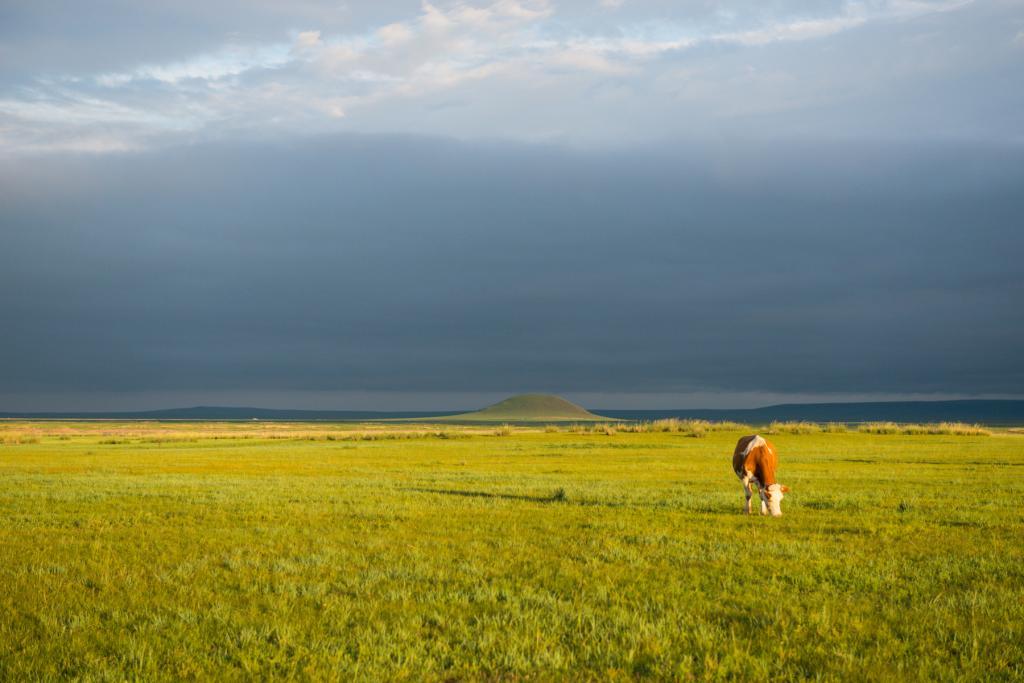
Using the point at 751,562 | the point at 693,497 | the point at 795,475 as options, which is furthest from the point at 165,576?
the point at 795,475

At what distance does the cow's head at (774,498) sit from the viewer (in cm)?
1894

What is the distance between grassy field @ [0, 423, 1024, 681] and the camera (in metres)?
8.12

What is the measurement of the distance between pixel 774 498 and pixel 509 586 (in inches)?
412

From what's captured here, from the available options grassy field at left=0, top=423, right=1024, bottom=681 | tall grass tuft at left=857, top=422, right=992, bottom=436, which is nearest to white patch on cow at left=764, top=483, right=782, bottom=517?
grassy field at left=0, top=423, right=1024, bottom=681

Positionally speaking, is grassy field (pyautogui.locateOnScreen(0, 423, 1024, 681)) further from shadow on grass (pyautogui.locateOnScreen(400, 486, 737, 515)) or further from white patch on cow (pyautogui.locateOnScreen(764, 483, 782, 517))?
white patch on cow (pyautogui.locateOnScreen(764, 483, 782, 517))

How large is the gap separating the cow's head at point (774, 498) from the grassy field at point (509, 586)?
0.32 meters

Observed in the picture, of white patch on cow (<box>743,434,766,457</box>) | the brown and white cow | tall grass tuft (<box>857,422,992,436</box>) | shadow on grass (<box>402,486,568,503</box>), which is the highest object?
white patch on cow (<box>743,434,766,457</box>)

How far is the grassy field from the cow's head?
32 cm

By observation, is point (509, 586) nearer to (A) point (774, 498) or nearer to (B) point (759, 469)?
(A) point (774, 498)

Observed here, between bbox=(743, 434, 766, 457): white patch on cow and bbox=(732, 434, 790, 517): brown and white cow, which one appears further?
bbox=(743, 434, 766, 457): white patch on cow

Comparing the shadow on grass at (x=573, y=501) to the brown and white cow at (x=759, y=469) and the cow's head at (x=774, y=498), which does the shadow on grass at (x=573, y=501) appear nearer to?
the brown and white cow at (x=759, y=469)

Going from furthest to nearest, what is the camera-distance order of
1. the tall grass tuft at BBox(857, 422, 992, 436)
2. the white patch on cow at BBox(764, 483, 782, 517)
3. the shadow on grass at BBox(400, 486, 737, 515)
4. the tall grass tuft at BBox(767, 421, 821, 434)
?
the tall grass tuft at BBox(857, 422, 992, 436), the tall grass tuft at BBox(767, 421, 821, 434), the shadow on grass at BBox(400, 486, 737, 515), the white patch on cow at BBox(764, 483, 782, 517)

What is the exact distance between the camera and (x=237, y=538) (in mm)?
15516

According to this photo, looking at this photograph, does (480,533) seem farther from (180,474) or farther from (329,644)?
(180,474)
